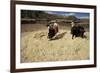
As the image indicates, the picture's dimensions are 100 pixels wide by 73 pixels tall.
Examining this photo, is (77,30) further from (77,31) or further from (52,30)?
(52,30)

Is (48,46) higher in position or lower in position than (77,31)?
lower

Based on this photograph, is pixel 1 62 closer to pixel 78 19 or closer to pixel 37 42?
pixel 37 42

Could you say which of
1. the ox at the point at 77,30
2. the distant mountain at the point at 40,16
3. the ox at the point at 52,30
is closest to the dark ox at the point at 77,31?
the ox at the point at 77,30

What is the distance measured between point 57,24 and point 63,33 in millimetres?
124

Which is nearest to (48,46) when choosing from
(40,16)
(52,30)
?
(52,30)

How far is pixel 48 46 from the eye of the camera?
1966 mm

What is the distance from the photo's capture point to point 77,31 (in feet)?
6.86

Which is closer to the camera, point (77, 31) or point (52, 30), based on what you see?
point (52, 30)

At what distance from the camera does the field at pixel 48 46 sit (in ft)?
6.18

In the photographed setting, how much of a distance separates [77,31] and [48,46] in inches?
15.7

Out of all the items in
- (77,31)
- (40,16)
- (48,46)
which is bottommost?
(48,46)

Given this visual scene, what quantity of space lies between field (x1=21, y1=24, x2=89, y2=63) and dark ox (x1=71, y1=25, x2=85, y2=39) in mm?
45

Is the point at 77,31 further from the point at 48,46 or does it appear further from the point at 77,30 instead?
the point at 48,46

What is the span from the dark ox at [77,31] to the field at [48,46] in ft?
0.15
